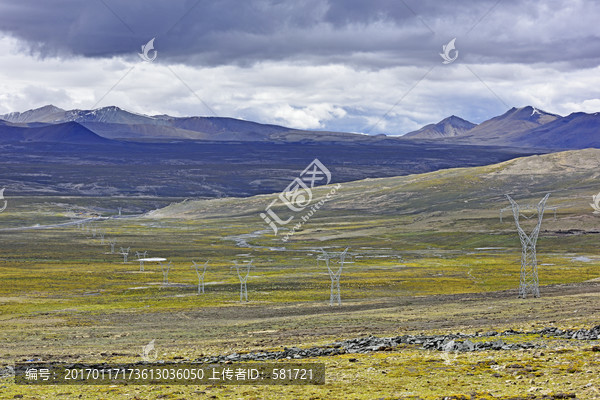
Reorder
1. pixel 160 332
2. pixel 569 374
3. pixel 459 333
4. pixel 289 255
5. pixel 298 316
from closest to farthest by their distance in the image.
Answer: pixel 569 374 < pixel 459 333 < pixel 160 332 < pixel 298 316 < pixel 289 255

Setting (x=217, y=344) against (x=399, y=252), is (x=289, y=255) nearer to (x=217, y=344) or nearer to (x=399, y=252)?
(x=399, y=252)

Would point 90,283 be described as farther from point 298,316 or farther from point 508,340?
point 508,340

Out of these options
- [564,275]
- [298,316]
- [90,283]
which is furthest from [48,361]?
[564,275]

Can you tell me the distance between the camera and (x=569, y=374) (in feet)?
84.1

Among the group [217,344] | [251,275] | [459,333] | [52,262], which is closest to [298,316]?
[217,344]

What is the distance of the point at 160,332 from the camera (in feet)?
189

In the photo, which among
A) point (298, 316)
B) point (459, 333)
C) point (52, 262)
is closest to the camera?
point (459, 333)

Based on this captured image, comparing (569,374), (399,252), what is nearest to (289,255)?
(399,252)

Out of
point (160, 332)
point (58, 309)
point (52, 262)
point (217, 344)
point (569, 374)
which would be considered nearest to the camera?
point (569, 374)

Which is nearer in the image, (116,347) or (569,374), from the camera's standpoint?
(569,374)

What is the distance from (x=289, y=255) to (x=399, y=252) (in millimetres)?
29707

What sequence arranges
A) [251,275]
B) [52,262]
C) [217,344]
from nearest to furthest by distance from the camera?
[217,344] < [251,275] < [52,262]

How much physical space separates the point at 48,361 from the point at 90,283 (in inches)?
3662

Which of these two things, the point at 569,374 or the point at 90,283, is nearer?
the point at 569,374
